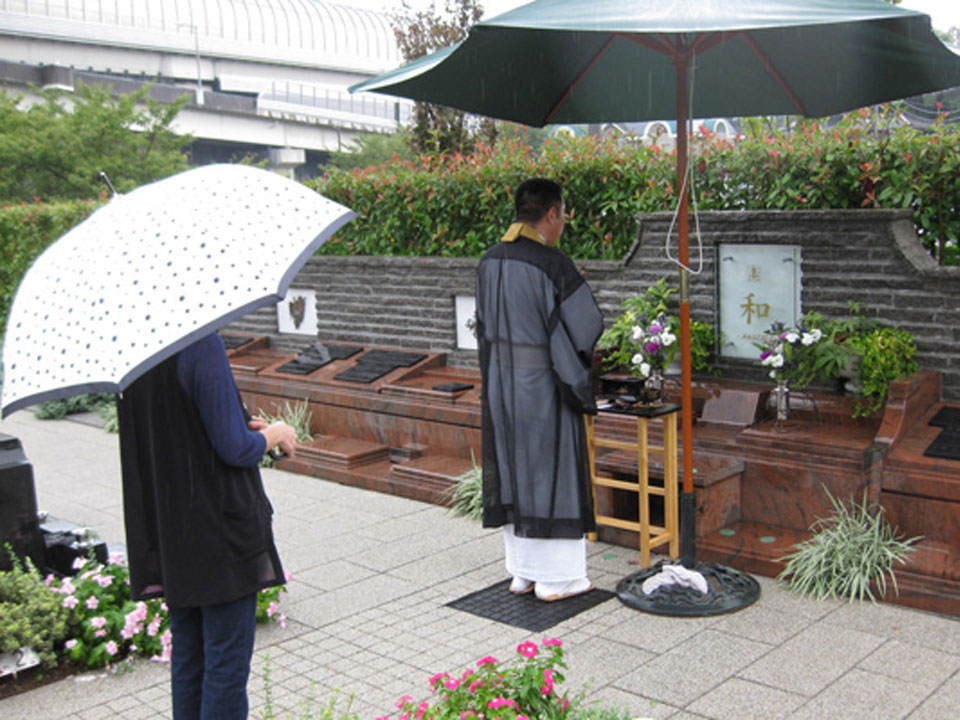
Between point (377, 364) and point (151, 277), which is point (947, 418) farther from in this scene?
point (377, 364)

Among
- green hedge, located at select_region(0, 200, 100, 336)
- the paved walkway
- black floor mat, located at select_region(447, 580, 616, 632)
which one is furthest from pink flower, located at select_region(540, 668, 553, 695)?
green hedge, located at select_region(0, 200, 100, 336)

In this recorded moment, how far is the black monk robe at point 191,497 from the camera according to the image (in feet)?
10.3

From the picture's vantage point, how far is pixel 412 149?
43.8 ft

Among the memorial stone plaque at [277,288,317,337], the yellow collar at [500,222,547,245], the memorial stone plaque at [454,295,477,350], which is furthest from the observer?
the memorial stone plaque at [277,288,317,337]

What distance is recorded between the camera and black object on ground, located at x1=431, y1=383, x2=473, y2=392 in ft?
25.7

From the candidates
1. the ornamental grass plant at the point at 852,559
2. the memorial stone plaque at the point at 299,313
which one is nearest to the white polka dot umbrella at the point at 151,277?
the ornamental grass plant at the point at 852,559

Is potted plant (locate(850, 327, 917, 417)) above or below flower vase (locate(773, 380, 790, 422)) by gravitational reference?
above

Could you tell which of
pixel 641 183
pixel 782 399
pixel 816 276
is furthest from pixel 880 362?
pixel 641 183

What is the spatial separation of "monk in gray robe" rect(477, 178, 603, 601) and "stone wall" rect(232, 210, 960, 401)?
1877mm

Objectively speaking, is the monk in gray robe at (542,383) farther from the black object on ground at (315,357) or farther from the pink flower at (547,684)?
the black object on ground at (315,357)

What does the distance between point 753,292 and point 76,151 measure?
2121 centimetres

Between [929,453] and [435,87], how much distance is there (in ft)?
10.5

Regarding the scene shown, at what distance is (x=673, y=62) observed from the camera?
500 cm

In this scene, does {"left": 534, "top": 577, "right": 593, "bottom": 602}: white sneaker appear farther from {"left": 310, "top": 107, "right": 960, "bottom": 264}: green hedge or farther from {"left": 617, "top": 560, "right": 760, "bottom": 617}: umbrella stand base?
{"left": 310, "top": 107, "right": 960, "bottom": 264}: green hedge
